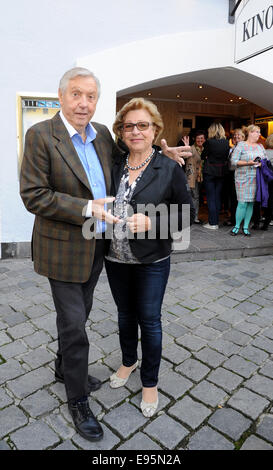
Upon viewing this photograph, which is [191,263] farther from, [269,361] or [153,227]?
[153,227]

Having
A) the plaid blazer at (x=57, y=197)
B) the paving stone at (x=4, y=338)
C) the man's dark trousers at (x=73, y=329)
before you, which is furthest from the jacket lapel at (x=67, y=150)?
the paving stone at (x=4, y=338)

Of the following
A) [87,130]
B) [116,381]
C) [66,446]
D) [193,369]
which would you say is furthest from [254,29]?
[66,446]

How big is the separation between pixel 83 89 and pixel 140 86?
157 inches

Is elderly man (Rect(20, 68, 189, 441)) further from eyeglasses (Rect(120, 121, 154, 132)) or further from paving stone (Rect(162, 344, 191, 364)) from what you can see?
paving stone (Rect(162, 344, 191, 364))

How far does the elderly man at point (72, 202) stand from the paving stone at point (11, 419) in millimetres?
321

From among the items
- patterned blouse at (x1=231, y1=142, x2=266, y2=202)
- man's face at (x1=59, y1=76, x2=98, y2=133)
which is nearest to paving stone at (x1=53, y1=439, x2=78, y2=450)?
man's face at (x1=59, y1=76, x2=98, y2=133)

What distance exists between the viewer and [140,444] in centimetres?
213

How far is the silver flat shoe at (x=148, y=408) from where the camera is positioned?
235cm

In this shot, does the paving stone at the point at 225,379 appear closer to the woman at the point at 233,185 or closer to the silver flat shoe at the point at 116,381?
the silver flat shoe at the point at 116,381

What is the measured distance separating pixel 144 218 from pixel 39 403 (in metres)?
1.48

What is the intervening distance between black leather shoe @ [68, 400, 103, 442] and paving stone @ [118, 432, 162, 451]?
0.16 m

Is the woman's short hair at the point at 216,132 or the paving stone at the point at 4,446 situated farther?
the woman's short hair at the point at 216,132

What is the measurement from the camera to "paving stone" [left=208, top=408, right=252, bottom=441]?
2250 millimetres

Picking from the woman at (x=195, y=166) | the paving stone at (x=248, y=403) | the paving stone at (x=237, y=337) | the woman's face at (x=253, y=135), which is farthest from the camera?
the woman at (x=195, y=166)
